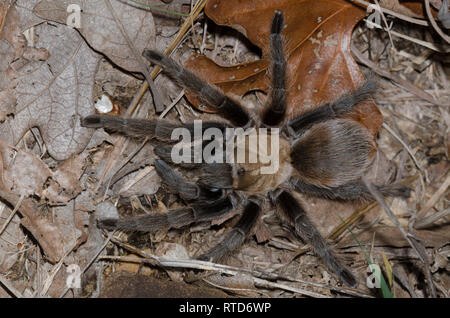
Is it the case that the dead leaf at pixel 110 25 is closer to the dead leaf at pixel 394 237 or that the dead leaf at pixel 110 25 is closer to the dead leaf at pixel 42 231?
the dead leaf at pixel 42 231

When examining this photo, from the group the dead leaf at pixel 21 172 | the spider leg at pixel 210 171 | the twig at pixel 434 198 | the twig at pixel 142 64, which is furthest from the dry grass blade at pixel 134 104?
the twig at pixel 434 198

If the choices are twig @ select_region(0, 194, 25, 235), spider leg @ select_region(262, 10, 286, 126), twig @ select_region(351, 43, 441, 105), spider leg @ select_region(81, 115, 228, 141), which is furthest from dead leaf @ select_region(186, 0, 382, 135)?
twig @ select_region(0, 194, 25, 235)

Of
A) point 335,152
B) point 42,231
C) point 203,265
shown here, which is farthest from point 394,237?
point 42,231

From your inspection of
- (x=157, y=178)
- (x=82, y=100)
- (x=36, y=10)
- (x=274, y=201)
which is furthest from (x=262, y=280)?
(x=36, y=10)

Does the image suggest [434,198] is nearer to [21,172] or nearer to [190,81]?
[190,81]

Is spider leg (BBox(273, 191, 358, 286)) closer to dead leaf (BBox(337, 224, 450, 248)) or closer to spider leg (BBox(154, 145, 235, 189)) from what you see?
dead leaf (BBox(337, 224, 450, 248))

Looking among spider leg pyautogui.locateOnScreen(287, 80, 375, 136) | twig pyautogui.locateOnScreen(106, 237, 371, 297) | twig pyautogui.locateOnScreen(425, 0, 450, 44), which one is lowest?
twig pyautogui.locateOnScreen(106, 237, 371, 297)
